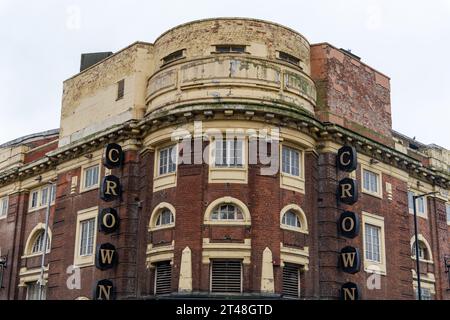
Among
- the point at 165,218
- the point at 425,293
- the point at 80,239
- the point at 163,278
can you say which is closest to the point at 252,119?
the point at 165,218

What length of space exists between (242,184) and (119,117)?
887 cm

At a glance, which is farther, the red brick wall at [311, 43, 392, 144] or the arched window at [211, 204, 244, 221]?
the red brick wall at [311, 43, 392, 144]

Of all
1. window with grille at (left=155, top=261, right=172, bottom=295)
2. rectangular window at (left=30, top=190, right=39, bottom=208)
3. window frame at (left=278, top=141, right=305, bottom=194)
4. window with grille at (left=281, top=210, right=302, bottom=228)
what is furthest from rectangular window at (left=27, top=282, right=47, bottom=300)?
window frame at (left=278, top=141, right=305, bottom=194)

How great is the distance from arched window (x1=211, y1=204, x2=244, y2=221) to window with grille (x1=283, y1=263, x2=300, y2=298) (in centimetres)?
310

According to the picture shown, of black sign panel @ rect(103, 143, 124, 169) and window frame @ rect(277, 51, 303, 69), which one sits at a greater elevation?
window frame @ rect(277, 51, 303, 69)

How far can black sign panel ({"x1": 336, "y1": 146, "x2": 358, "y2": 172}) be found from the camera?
102 ft

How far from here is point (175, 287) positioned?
2803 cm

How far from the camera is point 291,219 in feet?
98.2

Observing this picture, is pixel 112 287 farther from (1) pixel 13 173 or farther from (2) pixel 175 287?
(1) pixel 13 173

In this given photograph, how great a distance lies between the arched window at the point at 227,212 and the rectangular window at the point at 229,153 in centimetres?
170

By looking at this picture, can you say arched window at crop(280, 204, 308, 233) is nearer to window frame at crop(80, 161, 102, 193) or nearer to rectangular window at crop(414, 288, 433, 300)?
rectangular window at crop(414, 288, 433, 300)

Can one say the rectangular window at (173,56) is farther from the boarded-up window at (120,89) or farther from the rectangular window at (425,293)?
the rectangular window at (425,293)

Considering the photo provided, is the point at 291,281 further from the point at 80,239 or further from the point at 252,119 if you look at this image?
the point at 80,239
